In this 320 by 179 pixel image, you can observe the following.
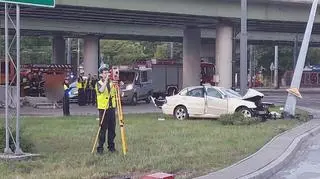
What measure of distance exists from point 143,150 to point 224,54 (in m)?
29.6

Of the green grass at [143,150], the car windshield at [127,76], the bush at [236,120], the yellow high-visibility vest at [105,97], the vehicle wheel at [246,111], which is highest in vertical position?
the car windshield at [127,76]

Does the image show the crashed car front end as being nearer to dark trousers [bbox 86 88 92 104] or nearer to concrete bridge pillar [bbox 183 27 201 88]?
dark trousers [bbox 86 88 92 104]

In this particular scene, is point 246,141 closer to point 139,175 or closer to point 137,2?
point 139,175

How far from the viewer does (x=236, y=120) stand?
22094 mm

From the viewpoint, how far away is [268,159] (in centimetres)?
1277

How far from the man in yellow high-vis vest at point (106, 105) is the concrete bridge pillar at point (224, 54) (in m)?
29.5

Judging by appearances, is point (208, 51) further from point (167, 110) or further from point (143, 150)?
point (143, 150)

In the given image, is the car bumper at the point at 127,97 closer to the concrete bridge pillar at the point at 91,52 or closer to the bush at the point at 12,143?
the concrete bridge pillar at the point at 91,52

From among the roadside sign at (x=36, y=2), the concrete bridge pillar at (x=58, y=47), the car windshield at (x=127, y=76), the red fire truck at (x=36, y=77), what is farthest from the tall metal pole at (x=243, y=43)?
the concrete bridge pillar at (x=58, y=47)

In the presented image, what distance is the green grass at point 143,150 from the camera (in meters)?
10.7

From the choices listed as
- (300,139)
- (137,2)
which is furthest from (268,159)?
(137,2)

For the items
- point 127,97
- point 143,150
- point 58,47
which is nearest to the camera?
point 143,150

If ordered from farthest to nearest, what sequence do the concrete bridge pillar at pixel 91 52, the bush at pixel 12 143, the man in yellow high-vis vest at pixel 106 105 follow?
1. the concrete bridge pillar at pixel 91 52
2. the man in yellow high-vis vest at pixel 106 105
3. the bush at pixel 12 143

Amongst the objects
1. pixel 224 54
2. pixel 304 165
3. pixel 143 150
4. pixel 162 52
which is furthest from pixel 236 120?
pixel 162 52
